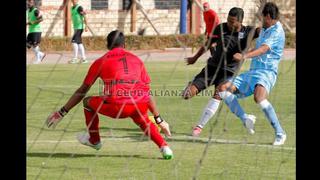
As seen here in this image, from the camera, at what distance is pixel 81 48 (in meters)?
21.1

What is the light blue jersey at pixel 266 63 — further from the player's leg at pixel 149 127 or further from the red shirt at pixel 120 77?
the red shirt at pixel 120 77

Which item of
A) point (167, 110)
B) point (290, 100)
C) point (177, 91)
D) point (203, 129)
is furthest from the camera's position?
point (177, 91)

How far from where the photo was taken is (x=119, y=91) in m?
8.21

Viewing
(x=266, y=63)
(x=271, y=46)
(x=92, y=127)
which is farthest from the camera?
(x=266, y=63)

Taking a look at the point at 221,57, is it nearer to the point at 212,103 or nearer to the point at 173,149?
the point at 212,103

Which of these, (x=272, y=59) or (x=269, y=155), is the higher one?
(x=272, y=59)

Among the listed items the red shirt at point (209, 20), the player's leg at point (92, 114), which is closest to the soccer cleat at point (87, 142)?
the player's leg at point (92, 114)

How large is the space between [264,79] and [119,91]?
2.13 meters

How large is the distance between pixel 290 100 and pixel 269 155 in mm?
5074

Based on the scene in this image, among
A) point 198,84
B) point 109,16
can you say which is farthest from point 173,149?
point 109,16

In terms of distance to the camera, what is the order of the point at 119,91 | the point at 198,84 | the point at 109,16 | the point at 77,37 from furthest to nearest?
1. the point at 109,16
2. the point at 77,37
3. the point at 198,84
4. the point at 119,91

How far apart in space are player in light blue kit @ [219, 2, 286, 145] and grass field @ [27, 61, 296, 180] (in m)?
0.23
